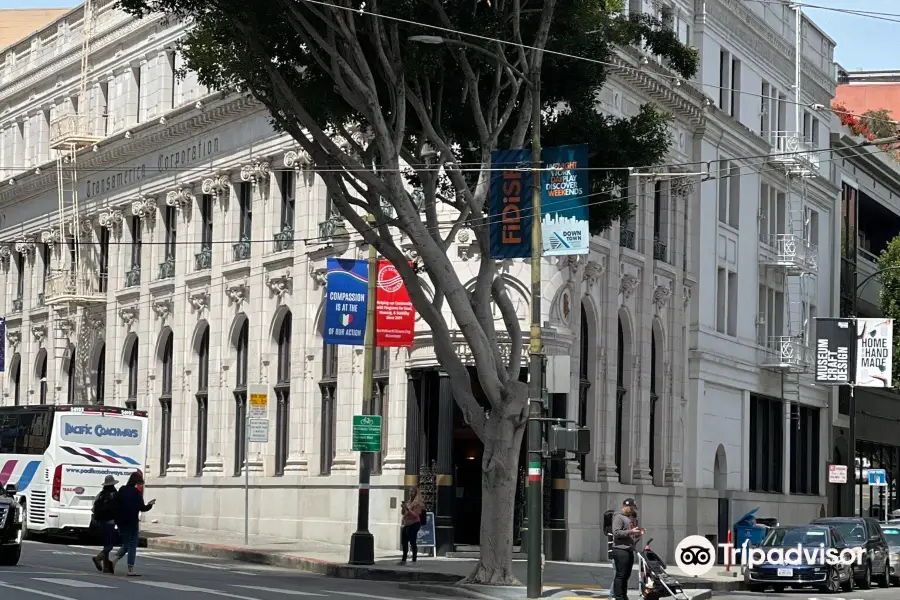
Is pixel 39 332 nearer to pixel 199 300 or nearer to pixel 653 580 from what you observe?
pixel 199 300

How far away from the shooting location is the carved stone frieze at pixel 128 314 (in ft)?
182

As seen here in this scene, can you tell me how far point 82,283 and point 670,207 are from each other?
20.8m

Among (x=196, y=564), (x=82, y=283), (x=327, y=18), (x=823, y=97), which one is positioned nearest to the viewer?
(x=327, y=18)

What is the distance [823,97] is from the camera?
207 ft

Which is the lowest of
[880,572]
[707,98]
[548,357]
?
[880,572]

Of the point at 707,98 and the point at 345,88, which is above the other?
the point at 707,98

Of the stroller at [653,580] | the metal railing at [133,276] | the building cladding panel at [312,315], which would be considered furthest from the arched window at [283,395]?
the stroller at [653,580]

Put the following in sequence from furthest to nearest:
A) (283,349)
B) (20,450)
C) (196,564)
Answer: (283,349) → (20,450) → (196,564)

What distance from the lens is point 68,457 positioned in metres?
41.1

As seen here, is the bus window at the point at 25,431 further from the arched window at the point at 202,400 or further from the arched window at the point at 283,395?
the arched window at the point at 202,400

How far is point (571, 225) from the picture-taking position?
93.7 ft

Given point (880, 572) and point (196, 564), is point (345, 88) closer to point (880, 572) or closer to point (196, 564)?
point (196, 564)

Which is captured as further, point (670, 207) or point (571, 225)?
point (670, 207)

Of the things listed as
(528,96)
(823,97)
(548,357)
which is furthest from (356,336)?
(823,97)
